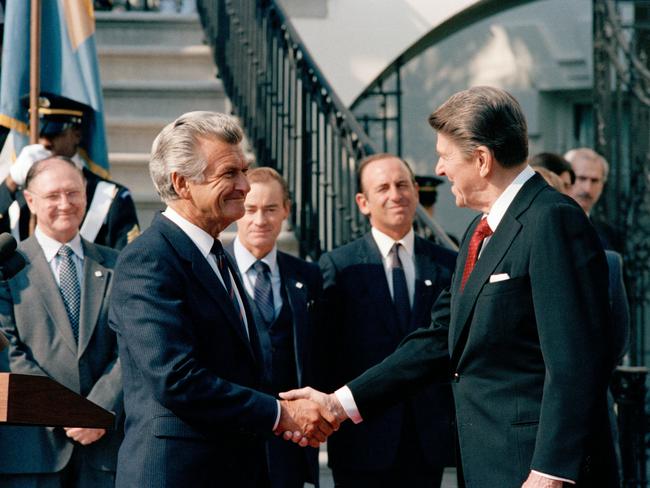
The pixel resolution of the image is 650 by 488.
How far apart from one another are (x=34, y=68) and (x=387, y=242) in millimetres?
2216

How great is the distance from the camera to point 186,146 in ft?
13.2

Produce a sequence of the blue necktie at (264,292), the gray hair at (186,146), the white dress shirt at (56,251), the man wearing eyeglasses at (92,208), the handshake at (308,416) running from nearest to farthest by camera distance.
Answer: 1. the gray hair at (186,146)
2. the handshake at (308,416)
3. the white dress shirt at (56,251)
4. the blue necktie at (264,292)
5. the man wearing eyeglasses at (92,208)

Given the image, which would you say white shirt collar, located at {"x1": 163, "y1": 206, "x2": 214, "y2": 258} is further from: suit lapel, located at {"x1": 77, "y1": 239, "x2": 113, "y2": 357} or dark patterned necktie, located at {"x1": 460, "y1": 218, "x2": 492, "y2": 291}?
suit lapel, located at {"x1": 77, "y1": 239, "x2": 113, "y2": 357}

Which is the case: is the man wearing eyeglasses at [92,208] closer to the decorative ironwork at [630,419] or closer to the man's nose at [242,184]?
the man's nose at [242,184]

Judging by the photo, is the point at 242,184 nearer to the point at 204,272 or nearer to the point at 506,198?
the point at 204,272

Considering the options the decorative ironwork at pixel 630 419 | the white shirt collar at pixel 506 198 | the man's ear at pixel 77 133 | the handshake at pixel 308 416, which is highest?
the man's ear at pixel 77 133

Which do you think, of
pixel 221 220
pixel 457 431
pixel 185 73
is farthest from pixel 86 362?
pixel 185 73

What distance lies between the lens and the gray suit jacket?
5262 millimetres

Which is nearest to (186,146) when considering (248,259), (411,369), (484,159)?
(484,159)

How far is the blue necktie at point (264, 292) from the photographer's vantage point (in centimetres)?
573

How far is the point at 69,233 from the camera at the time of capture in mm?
5652

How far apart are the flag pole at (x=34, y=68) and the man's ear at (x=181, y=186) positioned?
8.90 feet

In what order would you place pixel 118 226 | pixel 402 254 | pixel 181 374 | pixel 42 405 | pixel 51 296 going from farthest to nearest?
1. pixel 118 226
2. pixel 402 254
3. pixel 51 296
4. pixel 181 374
5. pixel 42 405

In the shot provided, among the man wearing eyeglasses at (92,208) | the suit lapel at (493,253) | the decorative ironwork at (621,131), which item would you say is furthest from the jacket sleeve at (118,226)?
the decorative ironwork at (621,131)
